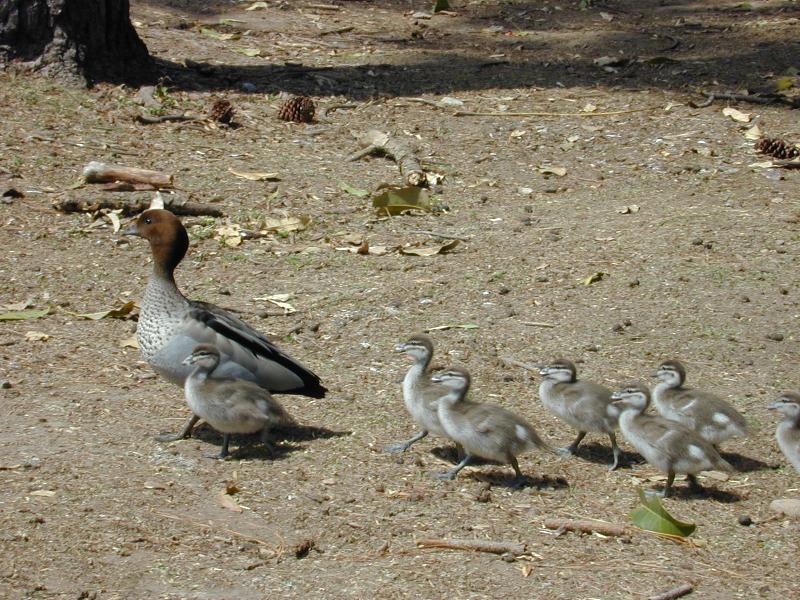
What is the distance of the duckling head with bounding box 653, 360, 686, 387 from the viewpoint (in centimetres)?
639

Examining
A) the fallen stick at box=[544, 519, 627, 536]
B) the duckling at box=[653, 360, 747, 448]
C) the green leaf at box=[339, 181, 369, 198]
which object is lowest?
the fallen stick at box=[544, 519, 627, 536]

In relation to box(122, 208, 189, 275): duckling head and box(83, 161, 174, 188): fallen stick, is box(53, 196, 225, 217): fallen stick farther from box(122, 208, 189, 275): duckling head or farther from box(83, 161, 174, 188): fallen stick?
box(122, 208, 189, 275): duckling head

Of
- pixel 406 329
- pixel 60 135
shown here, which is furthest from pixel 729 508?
pixel 60 135

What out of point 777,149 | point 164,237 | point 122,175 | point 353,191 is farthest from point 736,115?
point 164,237

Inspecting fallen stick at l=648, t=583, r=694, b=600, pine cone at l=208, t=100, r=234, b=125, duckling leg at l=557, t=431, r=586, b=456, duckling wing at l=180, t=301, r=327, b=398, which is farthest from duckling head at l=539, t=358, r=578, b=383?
pine cone at l=208, t=100, r=234, b=125

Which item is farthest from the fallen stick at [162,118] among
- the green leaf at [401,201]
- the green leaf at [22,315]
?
the green leaf at [22,315]

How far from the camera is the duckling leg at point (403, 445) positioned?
6168mm

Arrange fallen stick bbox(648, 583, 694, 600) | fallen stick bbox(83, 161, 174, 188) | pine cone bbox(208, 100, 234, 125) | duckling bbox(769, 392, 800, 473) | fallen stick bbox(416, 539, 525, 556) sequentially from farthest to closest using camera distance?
pine cone bbox(208, 100, 234, 125) < fallen stick bbox(83, 161, 174, 188) < duckling bbox(769, 392, 800, 473) < fallen stick bbox(416, 539, 525, 556) < fallen stick bbox(648, 583, 694, 600)

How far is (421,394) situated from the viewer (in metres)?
6.14

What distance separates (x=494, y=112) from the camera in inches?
494

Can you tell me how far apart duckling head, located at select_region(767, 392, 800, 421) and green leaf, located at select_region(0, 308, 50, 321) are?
466cm

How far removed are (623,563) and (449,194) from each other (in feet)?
19.0

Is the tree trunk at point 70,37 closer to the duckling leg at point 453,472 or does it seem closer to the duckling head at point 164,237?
the duckling head at point 164,237

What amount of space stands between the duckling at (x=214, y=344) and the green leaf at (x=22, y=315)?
1514 millimetres
